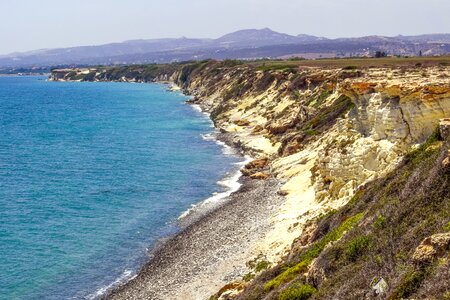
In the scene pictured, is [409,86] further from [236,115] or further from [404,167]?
[236,115]

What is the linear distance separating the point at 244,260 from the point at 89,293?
908cm

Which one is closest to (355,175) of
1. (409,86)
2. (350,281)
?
(409,86)

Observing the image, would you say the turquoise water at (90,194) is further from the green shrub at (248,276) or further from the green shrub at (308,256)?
the green shrub at (308,256)

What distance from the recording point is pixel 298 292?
54.9 feet

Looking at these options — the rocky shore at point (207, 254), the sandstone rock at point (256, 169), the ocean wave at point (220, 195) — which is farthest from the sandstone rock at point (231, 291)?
the sandstone rock at point (256, 169)

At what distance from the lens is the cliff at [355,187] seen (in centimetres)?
1491

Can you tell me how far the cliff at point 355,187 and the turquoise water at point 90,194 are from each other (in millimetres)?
8030

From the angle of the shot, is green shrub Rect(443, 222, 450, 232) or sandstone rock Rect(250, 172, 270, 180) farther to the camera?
sandstone rock Rect(250, 172, 270, 180)

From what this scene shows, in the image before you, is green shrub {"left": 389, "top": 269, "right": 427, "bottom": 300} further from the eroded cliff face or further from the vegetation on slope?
the eroded cliff face

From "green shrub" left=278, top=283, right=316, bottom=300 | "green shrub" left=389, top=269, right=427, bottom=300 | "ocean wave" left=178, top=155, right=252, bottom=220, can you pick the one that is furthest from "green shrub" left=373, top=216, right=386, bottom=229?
"ocean wave" left=178, top=155, right=252, bottom=220

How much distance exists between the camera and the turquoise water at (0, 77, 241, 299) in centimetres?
3212

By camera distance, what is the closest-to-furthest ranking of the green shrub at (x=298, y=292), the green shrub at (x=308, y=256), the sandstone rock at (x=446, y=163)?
the green shrub at (x=298, y=292) < the sandstone rock at (x=446, y=163) < the green shrub at (x=308, y=256)

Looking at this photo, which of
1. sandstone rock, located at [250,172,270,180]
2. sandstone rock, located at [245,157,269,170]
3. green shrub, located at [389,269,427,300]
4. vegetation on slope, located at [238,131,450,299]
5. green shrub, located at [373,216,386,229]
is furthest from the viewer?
sandstone rock, located at [245,157,269,170]

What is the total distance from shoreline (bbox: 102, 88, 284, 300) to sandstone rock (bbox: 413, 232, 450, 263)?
16.1 meters
